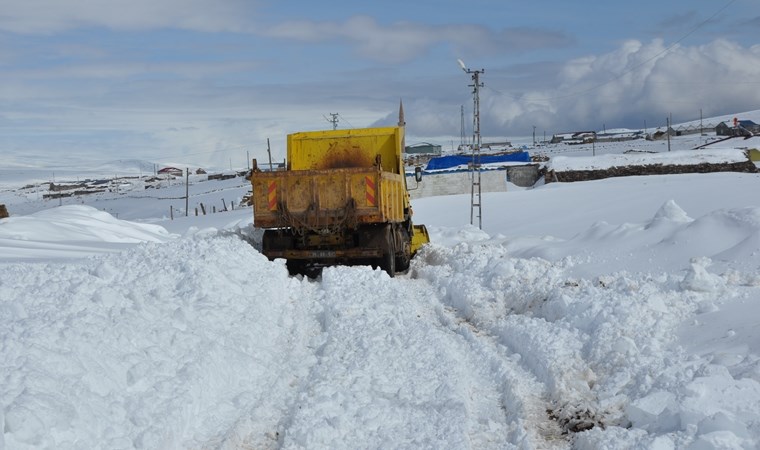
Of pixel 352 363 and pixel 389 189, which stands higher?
pixel 389 189

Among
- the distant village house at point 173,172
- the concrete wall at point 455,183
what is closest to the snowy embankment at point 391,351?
the concrete wall at point 455,183

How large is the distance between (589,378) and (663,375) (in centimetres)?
81

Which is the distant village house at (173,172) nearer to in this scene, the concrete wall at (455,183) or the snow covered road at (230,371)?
the concrete wall at (455,183)

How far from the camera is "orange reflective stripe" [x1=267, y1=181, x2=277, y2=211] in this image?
13523 mm

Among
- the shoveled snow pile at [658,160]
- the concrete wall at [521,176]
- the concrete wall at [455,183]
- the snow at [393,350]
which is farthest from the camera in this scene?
the concrete wall at [521,176]

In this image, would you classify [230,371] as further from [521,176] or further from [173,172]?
[173,172]

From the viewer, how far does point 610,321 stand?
24.6 ft

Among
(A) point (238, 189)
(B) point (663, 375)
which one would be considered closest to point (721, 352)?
(B) point (663, 375)

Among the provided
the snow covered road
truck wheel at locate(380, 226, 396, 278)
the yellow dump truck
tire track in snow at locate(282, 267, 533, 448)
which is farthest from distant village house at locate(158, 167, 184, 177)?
tire track in snow at locate(282, 267, 533, 448)

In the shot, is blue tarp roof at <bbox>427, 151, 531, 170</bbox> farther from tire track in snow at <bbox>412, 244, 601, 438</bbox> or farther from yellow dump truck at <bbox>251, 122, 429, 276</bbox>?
yellow dump truck at <bbox>251, 122, 429, 276</bbox>

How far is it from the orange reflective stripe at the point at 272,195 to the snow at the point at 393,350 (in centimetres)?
111

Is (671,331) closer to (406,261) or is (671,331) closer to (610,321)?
(610,321)

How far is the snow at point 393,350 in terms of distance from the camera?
509 cm

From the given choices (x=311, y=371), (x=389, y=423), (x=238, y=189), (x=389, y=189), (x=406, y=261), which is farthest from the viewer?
(x=238, y=189)
